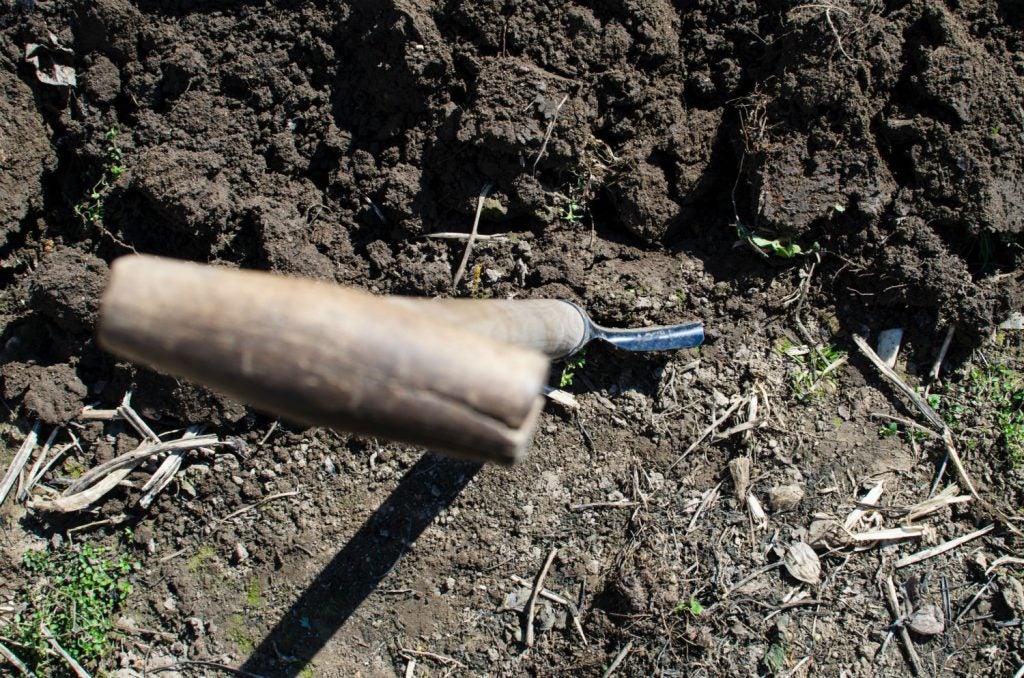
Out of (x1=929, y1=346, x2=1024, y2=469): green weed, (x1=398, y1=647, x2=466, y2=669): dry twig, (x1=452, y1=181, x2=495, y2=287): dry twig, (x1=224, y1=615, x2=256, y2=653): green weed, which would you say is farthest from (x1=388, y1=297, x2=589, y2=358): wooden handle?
(x1=224, y1=615, x2=256, y2=653): green weed

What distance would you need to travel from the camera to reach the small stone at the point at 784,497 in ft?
11.4

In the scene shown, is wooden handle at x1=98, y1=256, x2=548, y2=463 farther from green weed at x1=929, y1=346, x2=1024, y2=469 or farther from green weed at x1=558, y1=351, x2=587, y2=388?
green weed at x1=929, y1=346, x2=1024, y2=469

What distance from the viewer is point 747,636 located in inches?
134

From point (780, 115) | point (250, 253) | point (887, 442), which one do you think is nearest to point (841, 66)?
point (780, 115)

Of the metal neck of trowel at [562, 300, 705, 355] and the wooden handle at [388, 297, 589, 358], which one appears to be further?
the metal neck of trowel at [562, 300, 705, 355]

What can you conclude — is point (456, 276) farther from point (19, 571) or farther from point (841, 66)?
point (19, 571)

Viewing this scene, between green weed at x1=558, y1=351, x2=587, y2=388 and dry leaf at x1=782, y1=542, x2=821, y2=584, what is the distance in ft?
4.58

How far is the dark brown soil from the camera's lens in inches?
134

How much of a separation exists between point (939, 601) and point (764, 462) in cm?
113

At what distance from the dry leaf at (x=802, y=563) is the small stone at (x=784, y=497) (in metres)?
0.19

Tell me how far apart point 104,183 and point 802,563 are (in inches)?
160

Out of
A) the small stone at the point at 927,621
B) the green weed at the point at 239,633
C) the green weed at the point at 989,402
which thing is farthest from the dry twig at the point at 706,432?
the green weed at the point at 239,633

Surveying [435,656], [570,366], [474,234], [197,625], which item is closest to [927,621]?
[570,366]

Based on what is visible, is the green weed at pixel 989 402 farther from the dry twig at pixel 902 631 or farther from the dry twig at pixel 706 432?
the dry twig at pixel 706 432
